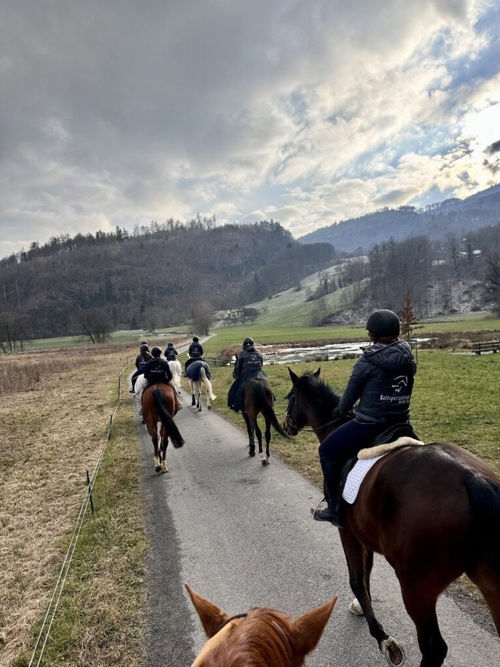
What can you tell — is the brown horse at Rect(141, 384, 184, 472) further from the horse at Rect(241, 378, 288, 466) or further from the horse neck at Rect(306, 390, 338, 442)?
the horse neck at Rect(306, 390, 338, 442)

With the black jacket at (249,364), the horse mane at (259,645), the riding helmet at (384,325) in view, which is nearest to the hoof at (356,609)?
the riding helmet at (384,325)

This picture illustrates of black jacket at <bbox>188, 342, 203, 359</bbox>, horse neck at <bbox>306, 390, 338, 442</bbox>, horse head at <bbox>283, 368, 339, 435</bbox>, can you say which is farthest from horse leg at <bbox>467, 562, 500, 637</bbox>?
black jacket at <bbox>188, 342, 203, 359</bbox>

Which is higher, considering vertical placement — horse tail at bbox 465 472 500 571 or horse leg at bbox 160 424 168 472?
horse tail at bbox 465 472 500 571

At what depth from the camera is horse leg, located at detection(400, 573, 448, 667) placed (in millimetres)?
3270

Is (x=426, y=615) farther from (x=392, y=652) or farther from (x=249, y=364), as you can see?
(x=249, y=364)

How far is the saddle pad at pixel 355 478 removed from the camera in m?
4.12

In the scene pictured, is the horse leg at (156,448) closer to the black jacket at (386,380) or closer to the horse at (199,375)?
the horse at (199,375)

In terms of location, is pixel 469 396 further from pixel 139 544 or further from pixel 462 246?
pixel 462 246

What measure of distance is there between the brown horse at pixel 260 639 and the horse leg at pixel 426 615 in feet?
6.60

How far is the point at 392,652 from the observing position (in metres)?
4.09

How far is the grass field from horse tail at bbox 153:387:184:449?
145 centimetres

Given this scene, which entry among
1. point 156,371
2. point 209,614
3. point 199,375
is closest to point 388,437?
point 209,614

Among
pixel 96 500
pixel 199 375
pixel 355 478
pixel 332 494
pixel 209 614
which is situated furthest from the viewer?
pixel 199 375

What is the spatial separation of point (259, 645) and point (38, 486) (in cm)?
1059
